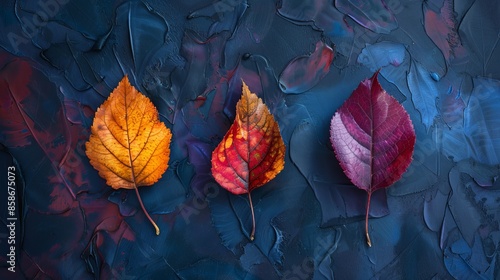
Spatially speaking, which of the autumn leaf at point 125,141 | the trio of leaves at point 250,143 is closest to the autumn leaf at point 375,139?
the trio of leaves at point 250,143

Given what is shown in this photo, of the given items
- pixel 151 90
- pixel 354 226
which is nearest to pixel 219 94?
pixel 151 90

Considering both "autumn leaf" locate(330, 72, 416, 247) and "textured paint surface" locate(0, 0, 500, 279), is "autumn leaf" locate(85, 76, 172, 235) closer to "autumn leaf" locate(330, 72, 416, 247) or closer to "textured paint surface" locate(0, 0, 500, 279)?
"textured paint surface" locate(0, 0, 500, 279)

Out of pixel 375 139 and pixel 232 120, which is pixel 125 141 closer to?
pixel 232 120

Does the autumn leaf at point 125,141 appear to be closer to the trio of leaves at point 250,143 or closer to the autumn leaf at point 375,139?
the trio of leaves at point 250,143

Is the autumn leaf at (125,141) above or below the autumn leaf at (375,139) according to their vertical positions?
below

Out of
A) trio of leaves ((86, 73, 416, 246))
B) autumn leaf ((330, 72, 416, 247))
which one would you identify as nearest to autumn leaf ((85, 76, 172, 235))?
trio of leaves ((86, 73, 416, 246))

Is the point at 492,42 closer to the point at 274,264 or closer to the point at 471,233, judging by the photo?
the point at 471,233

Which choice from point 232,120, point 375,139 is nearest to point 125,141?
point 232,120
